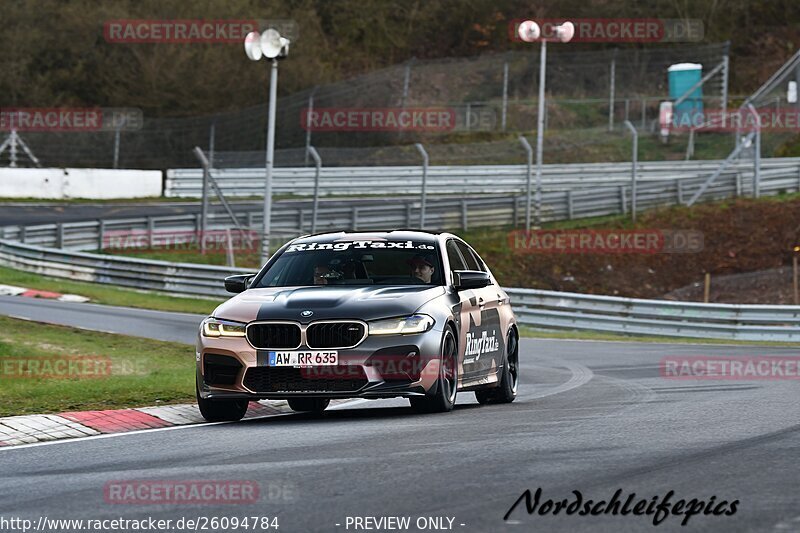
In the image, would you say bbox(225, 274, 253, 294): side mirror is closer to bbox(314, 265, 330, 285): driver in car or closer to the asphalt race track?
bbox(314, 265, 330, 285): driver in car

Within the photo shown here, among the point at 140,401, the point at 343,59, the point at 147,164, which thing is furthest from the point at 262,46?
the point at 343,59

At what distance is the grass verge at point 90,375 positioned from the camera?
483 inches

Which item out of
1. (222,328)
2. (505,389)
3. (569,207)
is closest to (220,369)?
(222,328)

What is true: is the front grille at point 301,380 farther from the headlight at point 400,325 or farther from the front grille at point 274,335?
the headlight at point 400,325

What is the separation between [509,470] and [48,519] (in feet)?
8.19

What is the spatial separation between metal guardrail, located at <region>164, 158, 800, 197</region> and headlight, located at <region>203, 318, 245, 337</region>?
119 feet

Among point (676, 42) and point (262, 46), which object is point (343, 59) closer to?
point (676, 42)

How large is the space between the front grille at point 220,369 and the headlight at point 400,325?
1066 mm

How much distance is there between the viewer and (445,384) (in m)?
11.3
